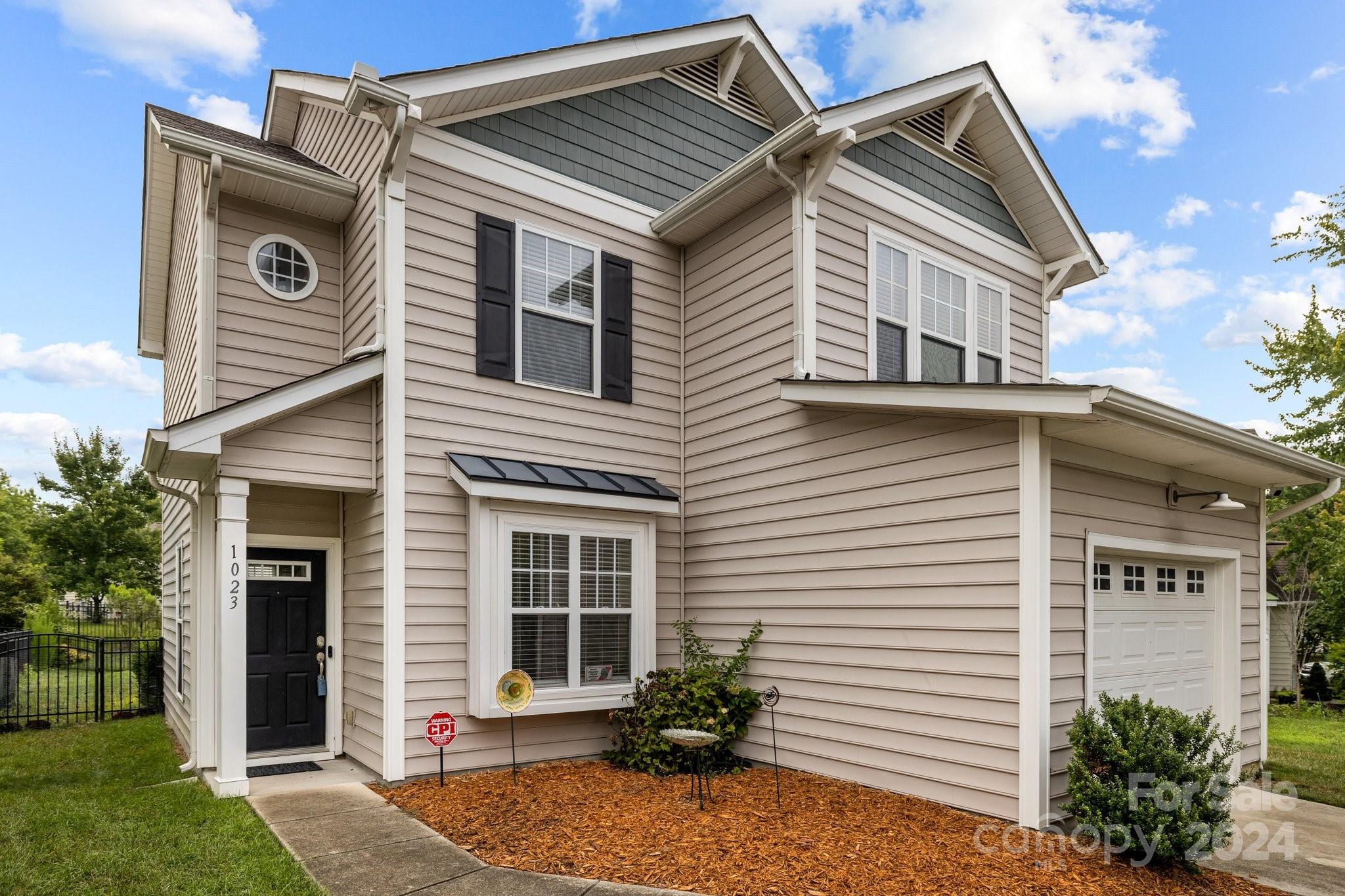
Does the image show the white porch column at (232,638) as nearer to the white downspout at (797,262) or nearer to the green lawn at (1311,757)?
the white downspout at (797,262)

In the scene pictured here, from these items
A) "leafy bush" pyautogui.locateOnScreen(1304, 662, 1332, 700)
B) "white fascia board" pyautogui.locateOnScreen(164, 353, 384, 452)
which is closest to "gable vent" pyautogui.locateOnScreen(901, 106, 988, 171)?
"white fascia board" pyautogui.locateOnScreen(164, 353, 384, 452)

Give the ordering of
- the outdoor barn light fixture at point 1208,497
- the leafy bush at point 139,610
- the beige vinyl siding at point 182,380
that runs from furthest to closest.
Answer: the leafy bush at point 139,610
the beige vinyl siding at point 182,380
the outdoor barn light fixture at point 1208,497

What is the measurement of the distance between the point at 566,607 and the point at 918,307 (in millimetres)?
4746

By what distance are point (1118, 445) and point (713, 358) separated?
12.6 ft

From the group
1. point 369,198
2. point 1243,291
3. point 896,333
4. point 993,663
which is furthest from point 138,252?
point 1243,291

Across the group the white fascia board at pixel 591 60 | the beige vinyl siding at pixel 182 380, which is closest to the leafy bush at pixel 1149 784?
the white fascia board at pixel 591 60

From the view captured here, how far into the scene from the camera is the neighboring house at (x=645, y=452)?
18.9 ft

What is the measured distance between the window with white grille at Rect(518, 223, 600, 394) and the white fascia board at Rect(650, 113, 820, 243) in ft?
3.00

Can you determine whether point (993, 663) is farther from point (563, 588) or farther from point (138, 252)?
point (138, 252)

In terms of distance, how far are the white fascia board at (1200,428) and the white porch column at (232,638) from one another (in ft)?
20.2

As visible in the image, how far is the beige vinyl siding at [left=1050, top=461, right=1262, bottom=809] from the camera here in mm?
5430

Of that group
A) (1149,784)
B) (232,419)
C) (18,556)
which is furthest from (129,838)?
(18,556)

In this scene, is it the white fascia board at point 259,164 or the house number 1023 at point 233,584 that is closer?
the house number 1023 at point 233,584

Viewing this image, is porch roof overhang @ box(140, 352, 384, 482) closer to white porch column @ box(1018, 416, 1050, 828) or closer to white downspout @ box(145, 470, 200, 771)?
white downspout @ box(145, 470, 200, 771)
